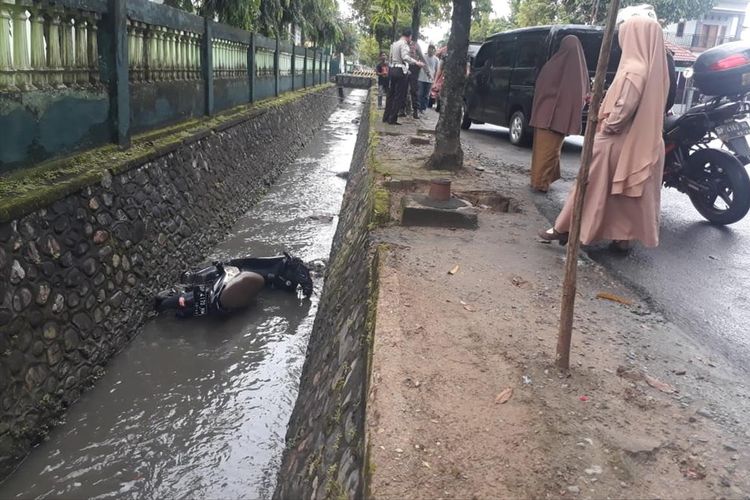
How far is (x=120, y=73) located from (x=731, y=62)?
18.3ft

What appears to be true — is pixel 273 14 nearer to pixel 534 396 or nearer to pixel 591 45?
pixel 591 45

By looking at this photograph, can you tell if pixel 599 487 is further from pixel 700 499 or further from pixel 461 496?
pixel 461 496

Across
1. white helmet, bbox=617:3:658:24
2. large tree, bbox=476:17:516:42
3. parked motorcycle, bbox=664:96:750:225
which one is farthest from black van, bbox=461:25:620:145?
large tree, bbox=476:17:516:42

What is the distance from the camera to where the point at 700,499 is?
202 cm

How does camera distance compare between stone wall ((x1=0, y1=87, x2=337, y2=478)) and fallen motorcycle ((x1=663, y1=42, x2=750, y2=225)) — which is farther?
fallen motorcycle ((x1=663, y1=42, x2=750, y2=225))

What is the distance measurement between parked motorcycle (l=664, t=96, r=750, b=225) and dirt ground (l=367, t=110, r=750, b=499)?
2.34 meters

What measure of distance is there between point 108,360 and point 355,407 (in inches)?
111

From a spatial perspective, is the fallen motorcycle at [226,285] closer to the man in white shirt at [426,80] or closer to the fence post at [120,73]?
the fence post at [120,73]

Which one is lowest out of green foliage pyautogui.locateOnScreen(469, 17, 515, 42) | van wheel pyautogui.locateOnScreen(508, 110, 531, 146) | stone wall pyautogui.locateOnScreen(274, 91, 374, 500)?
stone wall pyautogui.locateOnScreen(274, 91, 374, 500)

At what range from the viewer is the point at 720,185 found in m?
5.77

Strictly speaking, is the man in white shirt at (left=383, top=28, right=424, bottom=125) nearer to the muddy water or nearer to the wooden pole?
the muddy water

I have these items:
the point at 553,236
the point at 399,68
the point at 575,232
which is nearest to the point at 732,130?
the point at 553,236

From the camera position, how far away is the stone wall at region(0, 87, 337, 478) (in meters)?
3.51

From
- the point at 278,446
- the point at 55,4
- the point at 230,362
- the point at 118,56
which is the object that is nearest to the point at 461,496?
the point at 278,446
